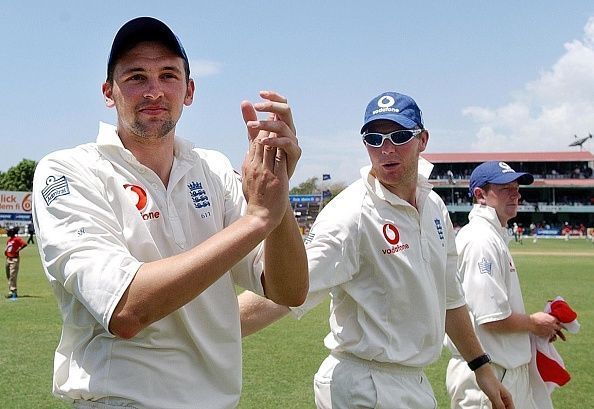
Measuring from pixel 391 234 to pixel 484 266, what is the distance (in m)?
1.54

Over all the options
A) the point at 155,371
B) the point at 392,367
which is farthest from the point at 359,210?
the point at 155,371

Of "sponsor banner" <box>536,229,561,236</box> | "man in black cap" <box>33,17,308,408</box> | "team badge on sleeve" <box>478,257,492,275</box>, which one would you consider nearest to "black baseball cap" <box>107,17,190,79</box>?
"man in black cap" <box>33,17,308,408</box>

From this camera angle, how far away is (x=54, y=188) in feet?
7.18

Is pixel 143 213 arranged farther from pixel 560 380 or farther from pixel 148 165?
pixel 560 380

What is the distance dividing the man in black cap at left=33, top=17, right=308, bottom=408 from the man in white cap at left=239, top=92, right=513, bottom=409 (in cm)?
110

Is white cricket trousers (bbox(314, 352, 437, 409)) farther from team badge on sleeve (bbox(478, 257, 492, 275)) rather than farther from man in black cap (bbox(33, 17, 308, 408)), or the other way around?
team badge on sleeve (bbox(478, 257, 492, 275))

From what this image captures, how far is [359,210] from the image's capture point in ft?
12.6

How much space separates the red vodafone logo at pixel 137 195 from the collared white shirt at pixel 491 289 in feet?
10.8

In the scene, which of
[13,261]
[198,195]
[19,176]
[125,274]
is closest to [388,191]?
[198,195]

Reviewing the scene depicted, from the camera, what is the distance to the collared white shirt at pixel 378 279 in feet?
11.9

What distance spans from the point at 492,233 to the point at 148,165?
3.54 metres

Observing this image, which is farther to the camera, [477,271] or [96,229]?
[477,271]

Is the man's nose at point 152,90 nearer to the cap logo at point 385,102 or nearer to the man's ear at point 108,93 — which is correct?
the man's ear at point 108,93

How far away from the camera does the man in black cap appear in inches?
76.5
